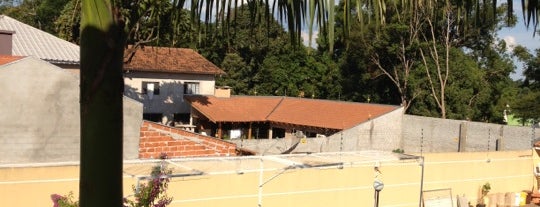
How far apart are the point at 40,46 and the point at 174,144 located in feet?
34.6

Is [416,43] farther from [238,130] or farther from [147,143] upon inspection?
[147,143]

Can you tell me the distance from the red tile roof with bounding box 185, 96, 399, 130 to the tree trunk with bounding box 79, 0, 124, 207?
25.4 meters

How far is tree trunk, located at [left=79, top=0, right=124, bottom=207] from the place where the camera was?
47.8 inches

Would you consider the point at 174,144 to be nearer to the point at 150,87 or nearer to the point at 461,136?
the point at 461,136

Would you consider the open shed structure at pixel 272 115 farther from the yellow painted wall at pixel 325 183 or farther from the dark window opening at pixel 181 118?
the yellow painted wall at pixel 325 183

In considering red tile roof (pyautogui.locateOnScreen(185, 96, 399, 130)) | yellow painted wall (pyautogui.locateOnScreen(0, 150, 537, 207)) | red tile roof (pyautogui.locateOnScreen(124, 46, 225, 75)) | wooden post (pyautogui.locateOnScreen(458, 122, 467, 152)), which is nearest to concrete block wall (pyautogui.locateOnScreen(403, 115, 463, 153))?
wooden post (pyautogui.locateOnScreen(458, 122, 467, 152))

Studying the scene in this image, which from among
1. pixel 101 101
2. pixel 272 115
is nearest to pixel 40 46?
pixel 272 115

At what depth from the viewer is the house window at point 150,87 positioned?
98.4 feet

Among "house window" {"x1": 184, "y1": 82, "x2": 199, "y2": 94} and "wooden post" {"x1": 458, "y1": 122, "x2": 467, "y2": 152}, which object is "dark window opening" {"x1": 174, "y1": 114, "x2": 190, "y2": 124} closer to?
"house window" {"x1": 184, "y1": 82, "x2": 199, "y2": 94}

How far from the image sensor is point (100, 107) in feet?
4.02

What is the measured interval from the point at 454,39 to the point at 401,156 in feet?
77.8

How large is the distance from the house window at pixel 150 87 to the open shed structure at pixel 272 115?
1.67 metres

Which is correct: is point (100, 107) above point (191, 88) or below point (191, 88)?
above

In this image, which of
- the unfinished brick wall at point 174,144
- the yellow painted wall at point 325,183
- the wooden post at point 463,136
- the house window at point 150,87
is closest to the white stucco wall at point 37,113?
the unfinished brick wall at point 174,144
